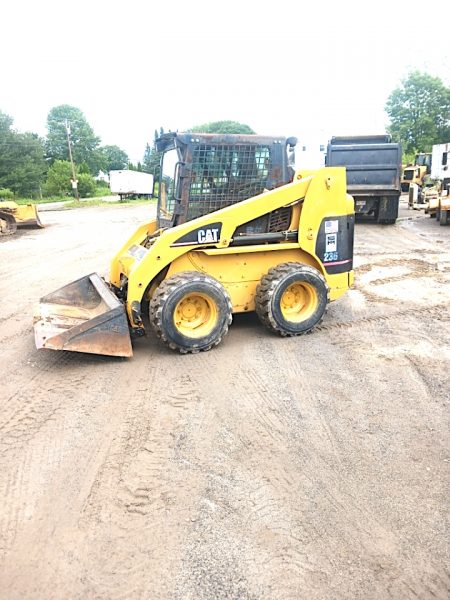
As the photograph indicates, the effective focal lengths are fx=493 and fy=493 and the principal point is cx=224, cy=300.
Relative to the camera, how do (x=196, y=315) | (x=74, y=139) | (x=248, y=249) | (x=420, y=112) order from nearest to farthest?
(x=196, y=315) < (x=248, y=249) < (x=420, y=112) < (x=74, y=139)

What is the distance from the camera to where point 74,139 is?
6688 cm

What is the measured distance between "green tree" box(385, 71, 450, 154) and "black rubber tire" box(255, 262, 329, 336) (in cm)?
3880

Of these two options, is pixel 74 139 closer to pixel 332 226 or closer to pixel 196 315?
pixel 332 226

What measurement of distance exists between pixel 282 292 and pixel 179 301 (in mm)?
1141

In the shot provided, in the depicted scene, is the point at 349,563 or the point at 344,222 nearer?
the point at 349,563

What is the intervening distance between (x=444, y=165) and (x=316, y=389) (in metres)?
16.1

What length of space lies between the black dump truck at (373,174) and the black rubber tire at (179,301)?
32.6 feet

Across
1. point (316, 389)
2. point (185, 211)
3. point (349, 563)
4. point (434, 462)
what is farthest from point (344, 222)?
point (349, 563)

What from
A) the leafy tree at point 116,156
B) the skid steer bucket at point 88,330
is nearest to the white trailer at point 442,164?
the skid steer bucket at point 88,330

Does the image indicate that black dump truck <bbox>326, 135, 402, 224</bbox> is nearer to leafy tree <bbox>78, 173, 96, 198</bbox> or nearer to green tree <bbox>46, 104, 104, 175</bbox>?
leafy tree <bbox>78, 173, 96, 198</bbox>

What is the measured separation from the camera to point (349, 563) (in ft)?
7.81

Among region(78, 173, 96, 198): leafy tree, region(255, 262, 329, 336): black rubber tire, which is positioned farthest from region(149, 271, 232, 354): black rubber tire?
region(78, 173, 96, 198): leafy tree

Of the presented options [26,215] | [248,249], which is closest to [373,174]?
[248,249]

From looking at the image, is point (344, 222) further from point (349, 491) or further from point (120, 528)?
point (120, 528)
